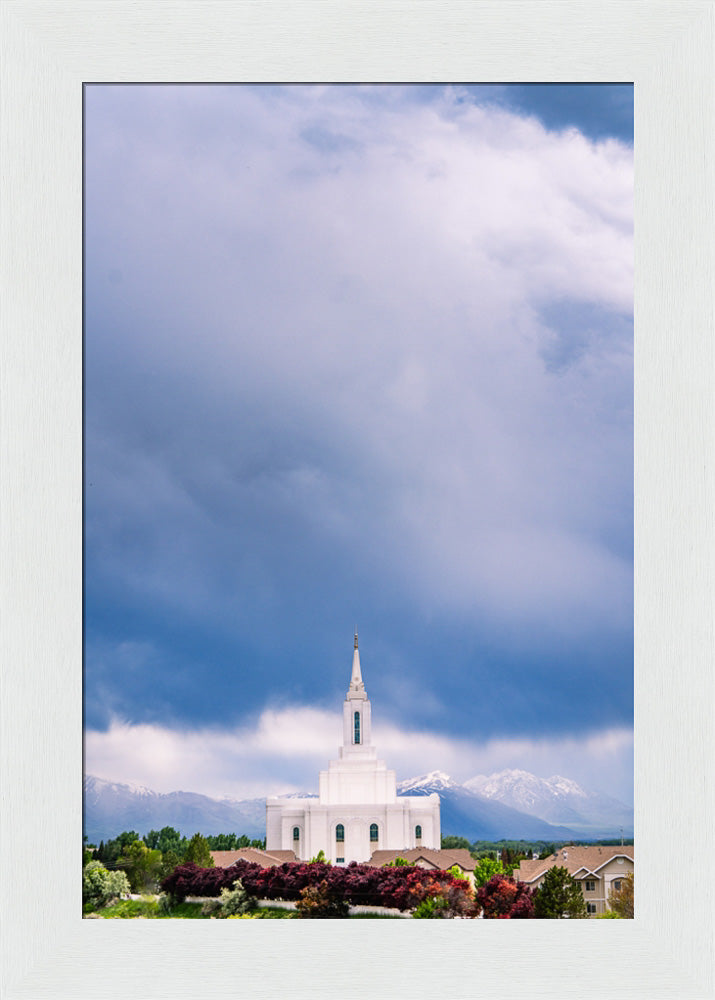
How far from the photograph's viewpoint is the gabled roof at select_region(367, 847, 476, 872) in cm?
601

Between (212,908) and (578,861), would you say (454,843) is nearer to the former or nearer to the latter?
(578,861)

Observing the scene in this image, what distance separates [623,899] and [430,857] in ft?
6.66

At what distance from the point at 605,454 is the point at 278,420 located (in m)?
2.83

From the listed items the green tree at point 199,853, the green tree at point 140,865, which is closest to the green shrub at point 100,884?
the green tree at point 140,865

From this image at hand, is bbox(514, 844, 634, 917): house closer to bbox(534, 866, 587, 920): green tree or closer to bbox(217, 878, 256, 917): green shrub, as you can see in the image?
bbox(534, 866, 587, 920): green tree

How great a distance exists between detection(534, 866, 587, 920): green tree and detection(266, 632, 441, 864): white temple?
2.50 m

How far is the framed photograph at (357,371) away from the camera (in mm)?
3777

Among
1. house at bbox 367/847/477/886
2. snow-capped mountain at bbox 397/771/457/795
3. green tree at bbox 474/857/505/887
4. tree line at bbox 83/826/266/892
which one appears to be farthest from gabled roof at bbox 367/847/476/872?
snow-capped mountain at bbox 397/771/457/795

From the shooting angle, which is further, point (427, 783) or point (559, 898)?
point (427, 783)

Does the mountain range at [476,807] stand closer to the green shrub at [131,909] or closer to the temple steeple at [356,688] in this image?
the temple steeple at [356,688]

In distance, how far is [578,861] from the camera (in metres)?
4.96

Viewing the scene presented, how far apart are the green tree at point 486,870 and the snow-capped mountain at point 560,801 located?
3159 mm

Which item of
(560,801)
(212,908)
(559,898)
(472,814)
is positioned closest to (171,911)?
(212,908)
